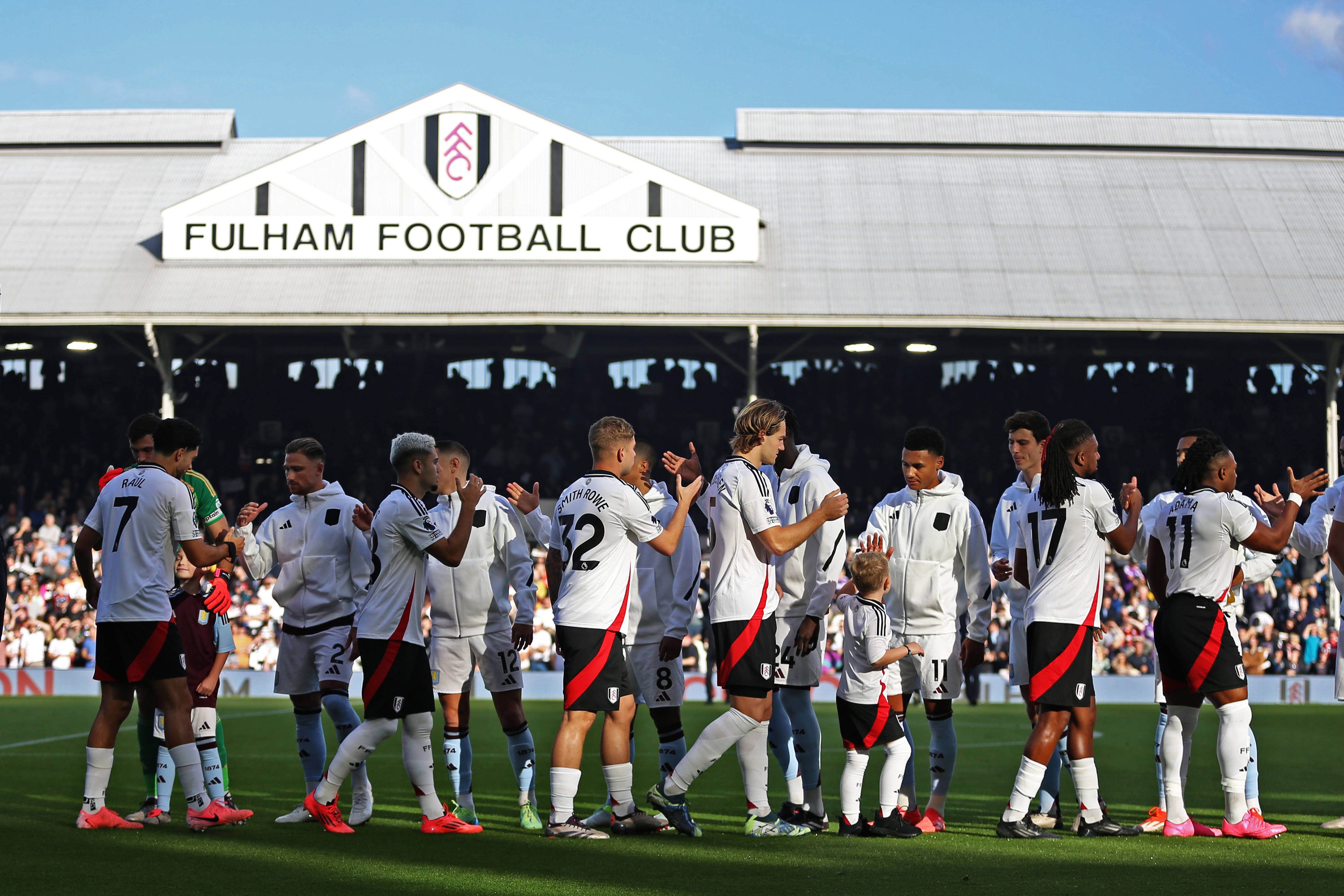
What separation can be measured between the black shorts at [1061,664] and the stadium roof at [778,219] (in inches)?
582

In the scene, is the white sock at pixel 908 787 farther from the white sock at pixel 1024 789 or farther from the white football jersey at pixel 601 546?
the white football jersey at pixel 601 546

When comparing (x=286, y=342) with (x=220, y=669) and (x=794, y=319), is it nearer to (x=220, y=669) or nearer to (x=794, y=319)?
(x=794, y=319)

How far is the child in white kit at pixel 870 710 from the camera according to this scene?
7402mm

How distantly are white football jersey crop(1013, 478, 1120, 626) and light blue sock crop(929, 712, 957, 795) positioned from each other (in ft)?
2.85

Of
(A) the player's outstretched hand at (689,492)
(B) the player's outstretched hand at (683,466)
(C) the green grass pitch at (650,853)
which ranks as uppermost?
(B) the player's outstretched hand at (683,466)

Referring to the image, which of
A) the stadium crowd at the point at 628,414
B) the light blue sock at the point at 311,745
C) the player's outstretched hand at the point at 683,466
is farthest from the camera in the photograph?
the stadium crowd at the point at 628,414

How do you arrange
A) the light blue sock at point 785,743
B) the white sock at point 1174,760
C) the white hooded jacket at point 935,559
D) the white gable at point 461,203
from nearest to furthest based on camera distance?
the white sock at point 1174,760 → the light blue sock at point 785,743 → the white hooded jacket at point 935,559 → the white gable at point 461,203

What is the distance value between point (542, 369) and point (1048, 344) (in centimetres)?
1071

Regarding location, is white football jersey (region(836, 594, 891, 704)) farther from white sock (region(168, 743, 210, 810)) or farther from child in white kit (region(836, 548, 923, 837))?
white sock (region(168, 743, 210, 810))

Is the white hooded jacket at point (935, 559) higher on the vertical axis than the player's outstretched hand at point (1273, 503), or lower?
lower

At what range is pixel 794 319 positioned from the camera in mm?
21875

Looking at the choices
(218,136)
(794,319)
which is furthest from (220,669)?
(218,136)

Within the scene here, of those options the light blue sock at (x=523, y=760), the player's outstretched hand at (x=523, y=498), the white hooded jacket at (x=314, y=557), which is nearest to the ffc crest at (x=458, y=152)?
the white hooded jacket at (x=314, y=557)

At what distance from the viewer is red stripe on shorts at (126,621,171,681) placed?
7.42m
